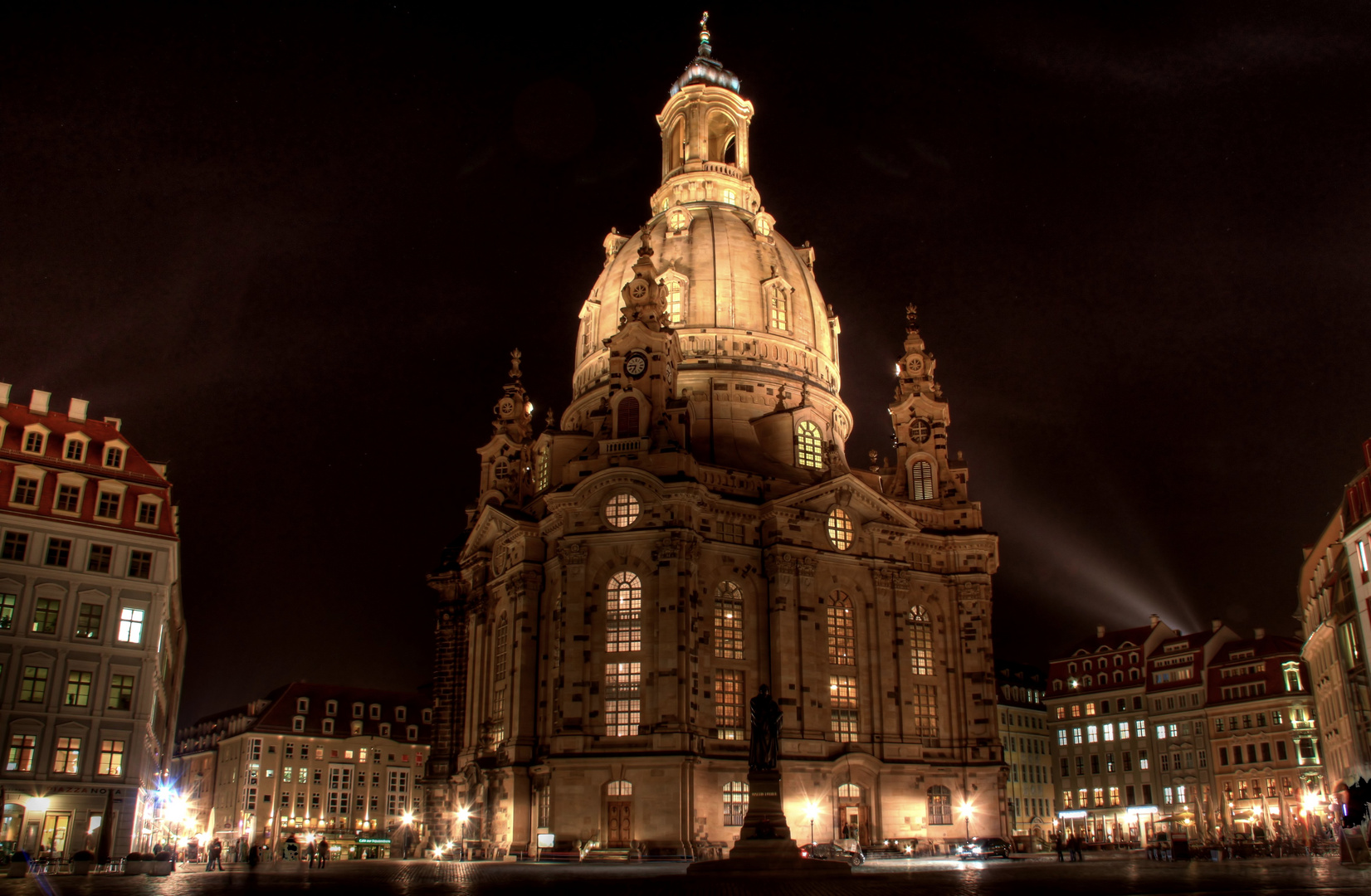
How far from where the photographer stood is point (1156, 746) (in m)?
101

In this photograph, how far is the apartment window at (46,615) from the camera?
52366mm

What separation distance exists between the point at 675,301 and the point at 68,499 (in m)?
44.0

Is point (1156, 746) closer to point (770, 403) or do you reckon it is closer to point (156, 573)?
point (770, 403)

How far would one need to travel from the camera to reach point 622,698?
66250mm

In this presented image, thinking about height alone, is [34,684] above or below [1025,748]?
below

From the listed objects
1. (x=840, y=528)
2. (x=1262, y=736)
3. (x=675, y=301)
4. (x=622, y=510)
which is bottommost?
(x=1262, y=736)

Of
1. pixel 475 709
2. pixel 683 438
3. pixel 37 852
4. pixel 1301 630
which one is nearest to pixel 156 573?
pixel 37 852

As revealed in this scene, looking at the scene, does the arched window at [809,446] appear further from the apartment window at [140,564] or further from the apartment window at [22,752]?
the apartment window at [22,752]

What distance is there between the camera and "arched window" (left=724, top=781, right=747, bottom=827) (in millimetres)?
65006

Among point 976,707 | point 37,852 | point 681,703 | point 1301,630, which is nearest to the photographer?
point 37,852

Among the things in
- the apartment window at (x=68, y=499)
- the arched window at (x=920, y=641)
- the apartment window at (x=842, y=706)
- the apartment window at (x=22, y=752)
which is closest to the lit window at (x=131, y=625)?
the apartment window at (x=68, y=499)

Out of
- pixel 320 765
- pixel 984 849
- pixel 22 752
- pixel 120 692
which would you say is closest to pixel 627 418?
pixel 120 692

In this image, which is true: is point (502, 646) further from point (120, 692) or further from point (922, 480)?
point (922, 480)

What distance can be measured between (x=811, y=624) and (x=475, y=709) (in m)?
23.2
